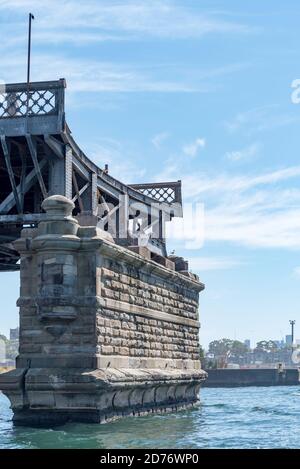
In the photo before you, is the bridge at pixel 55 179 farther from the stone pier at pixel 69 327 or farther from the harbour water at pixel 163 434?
the harbour water at pixel 163 434

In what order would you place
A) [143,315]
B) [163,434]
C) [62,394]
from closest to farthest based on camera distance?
[163,434], [62,394], [143,315]

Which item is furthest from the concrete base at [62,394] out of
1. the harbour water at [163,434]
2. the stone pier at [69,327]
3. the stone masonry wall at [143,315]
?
the stone masonry wall at [143,315]

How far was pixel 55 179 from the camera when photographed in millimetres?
33062

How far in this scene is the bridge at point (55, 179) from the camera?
3228 centimetres

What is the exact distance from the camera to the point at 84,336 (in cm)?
2845

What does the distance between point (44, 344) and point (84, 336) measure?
135cm

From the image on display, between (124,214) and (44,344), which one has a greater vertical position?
(124,214)

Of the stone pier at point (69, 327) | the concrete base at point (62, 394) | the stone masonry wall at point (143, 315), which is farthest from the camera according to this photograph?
the stone masonry wall at point (143, 315)

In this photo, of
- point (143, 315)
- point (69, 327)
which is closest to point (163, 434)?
point (69, 327)

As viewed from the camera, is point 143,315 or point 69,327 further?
point 143,315

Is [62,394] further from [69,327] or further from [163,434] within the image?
[163,434]

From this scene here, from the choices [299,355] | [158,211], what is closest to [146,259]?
[158,211]
